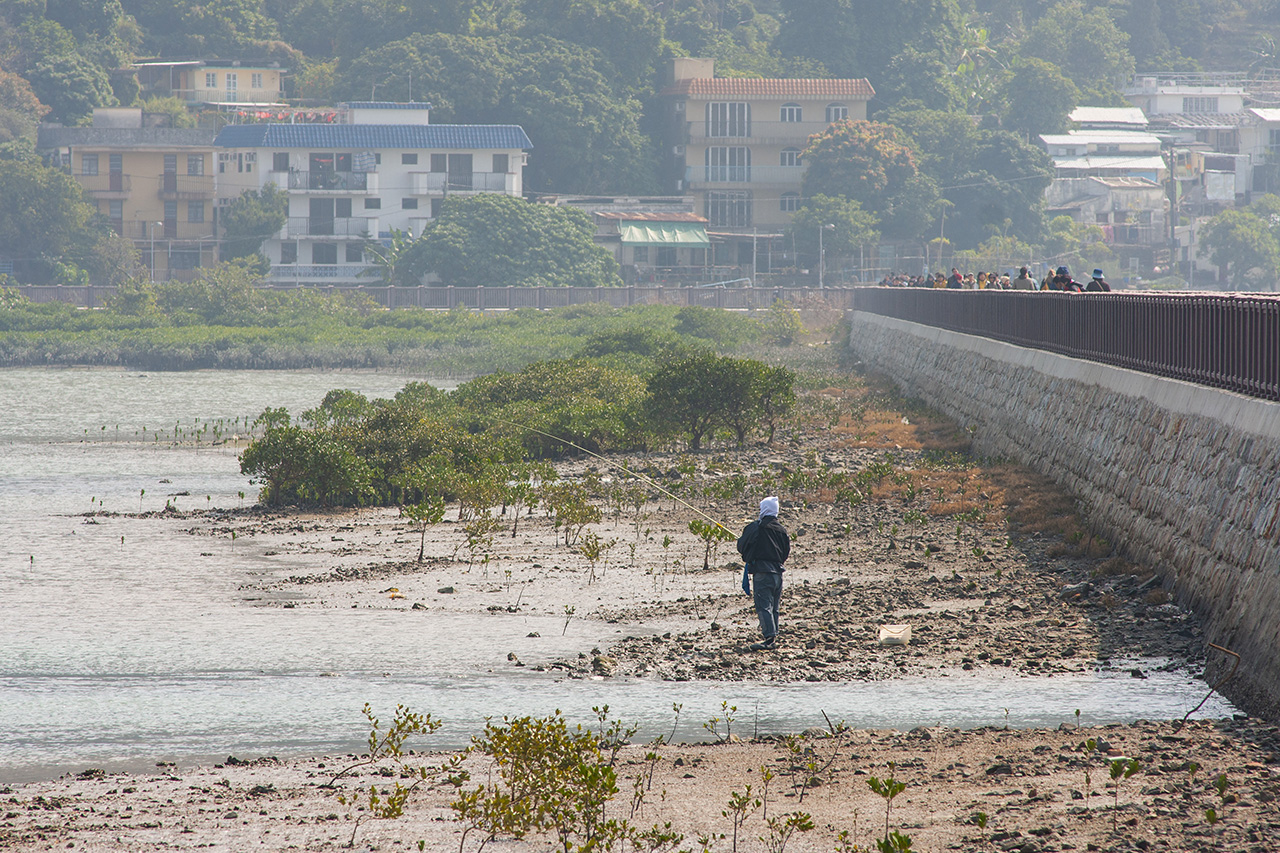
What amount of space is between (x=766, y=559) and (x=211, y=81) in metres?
91.9

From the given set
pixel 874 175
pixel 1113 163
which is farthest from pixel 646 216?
pixel 1113 163

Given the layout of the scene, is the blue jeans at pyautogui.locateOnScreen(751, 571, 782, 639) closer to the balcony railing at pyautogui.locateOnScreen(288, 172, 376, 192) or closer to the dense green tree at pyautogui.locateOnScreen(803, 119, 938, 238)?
the balcony railing at pyautogui.locateOnScreen(288, 172, 376, 192)

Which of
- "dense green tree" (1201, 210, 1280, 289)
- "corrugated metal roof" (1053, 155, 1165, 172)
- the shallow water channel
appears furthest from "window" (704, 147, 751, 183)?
the shallow water channel

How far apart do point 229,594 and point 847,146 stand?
245ft

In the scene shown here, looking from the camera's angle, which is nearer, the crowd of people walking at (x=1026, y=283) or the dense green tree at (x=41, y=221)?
the crowd of people walking at (x=1026, y=283)

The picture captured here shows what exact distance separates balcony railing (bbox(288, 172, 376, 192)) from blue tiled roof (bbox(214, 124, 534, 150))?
1547 mm

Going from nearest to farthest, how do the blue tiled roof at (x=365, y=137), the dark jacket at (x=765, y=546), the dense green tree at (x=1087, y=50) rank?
1. the dark jacket at (x=765, y=546)
2. the blue tiled roof at (x=365, y=137)
3. the dense green tree at (x=1087, y=50)

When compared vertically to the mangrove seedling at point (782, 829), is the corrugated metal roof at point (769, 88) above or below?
above

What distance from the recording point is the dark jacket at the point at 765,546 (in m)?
12.2

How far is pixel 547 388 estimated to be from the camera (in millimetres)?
31125

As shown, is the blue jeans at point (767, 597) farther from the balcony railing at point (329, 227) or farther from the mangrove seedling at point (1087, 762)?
the balcony railing at point (329, 227)

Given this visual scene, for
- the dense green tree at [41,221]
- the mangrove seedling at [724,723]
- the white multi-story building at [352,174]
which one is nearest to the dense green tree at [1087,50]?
the white multi-story building at [352,174]

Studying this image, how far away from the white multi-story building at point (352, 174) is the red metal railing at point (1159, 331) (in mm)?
57011

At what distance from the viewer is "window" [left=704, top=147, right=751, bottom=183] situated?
88.4 m
